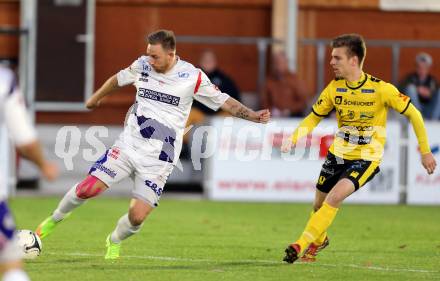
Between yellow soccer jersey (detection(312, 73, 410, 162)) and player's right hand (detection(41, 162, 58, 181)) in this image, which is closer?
player's right hand (detection(41, 162, 58, 181))

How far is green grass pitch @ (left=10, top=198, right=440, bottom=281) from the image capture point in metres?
10.5

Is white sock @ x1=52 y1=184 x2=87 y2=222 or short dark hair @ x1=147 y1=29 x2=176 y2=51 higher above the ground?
short dark hair @ x1=147 y1=29 x2=176 y2=51

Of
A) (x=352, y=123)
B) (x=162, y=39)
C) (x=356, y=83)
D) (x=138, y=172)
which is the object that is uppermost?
(x=162, y=39)

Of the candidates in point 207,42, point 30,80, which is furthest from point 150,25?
point 30,80

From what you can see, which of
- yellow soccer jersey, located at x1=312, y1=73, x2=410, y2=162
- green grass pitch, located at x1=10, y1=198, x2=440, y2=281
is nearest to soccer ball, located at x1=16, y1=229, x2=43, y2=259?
green grass pitch, located at x1=10, y1=198, x2=440, y2=281

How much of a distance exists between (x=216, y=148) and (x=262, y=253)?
756 cm

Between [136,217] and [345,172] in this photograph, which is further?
[345,172]

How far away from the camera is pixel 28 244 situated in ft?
35.7

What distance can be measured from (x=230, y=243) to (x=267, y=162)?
640 centimetres

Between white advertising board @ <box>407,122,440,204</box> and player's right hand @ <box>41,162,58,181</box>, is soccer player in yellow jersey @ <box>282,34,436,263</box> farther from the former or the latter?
white advertising board @ <box>407,122,440,204</box>

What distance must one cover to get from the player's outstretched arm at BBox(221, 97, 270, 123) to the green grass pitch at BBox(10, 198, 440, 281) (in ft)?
4.53

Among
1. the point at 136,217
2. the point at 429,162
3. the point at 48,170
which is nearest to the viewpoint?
the point at 48,170

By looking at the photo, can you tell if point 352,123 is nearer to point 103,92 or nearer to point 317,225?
point 317,225

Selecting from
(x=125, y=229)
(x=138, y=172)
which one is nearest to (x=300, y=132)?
(x=138, y=172)
